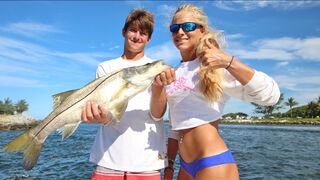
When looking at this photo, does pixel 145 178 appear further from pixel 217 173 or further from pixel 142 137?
pixel 217 173

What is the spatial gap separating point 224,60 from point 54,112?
2.38m

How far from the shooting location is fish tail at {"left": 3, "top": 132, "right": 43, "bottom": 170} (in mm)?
4203

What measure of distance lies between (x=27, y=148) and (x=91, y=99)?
1.00 meters

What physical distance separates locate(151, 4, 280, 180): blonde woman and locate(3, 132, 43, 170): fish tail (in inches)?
62.7

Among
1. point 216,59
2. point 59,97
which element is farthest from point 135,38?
point 216,59

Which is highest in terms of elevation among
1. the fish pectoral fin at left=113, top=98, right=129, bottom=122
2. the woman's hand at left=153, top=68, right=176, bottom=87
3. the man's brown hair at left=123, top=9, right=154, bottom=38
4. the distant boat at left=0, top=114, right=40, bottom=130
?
the man's brown hair at left=123, top=9, right=154, bottom=38

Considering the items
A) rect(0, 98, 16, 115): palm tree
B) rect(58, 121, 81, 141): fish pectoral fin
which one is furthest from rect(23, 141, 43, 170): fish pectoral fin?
rect(0, 98, 16, 115): palm tree

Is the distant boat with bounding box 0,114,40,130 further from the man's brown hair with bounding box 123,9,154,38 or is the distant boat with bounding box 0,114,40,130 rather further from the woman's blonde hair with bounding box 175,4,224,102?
the woman's blonde hair with bounding box 175,4,224,102

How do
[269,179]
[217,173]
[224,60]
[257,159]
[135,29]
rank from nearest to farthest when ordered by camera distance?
[224,60]
[217,173]
[135,29]
[269,179]
[257,159]

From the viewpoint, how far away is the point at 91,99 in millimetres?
4410

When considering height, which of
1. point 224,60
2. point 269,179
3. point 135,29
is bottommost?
point 269,179

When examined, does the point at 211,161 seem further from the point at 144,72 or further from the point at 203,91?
the point at 144,72

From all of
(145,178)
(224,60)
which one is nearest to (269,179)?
(145,178)

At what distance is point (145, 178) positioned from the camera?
4566 millimetres
